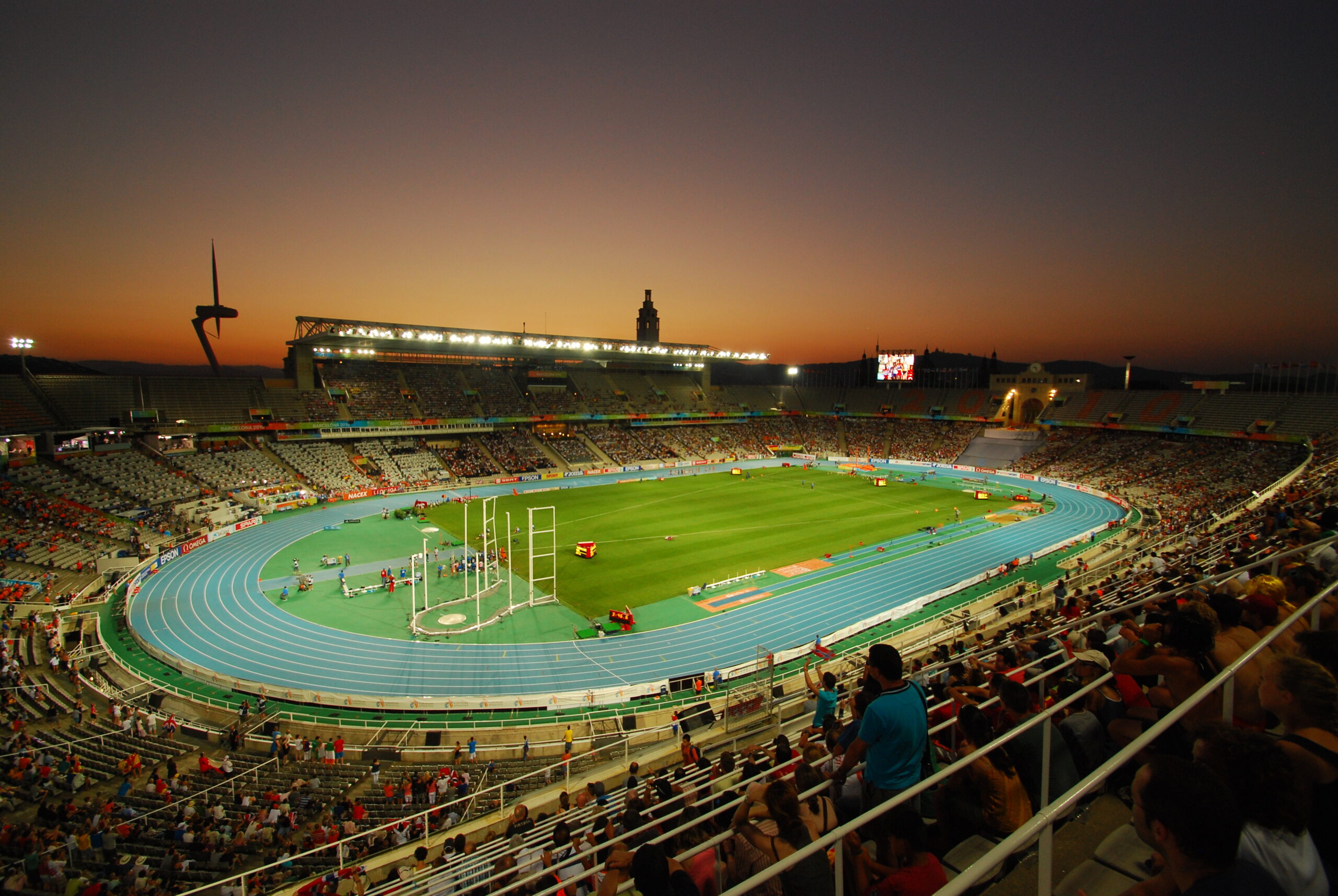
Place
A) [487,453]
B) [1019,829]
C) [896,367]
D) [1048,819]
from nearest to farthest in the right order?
[1048,819] < [1019,829] < [487,453] < [896,367]

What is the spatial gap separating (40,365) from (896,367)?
4409 inches

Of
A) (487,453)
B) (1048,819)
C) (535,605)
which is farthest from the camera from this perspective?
(487,453)

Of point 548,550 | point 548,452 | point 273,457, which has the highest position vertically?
point 273,457

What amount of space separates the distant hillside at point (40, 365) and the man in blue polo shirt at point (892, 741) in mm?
97049

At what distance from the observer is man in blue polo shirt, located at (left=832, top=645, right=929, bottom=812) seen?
14.4ft

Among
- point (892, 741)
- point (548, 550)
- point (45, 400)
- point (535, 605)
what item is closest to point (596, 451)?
point (548, 550)

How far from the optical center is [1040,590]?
24.0 metres

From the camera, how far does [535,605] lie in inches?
989

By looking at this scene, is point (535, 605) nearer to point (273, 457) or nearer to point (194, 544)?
point (194, 544)

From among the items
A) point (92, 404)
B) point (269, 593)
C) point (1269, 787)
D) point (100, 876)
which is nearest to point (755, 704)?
point (100, 876)

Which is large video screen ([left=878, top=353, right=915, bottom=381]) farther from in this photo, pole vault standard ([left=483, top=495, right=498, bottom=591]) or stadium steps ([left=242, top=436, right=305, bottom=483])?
stadium steps ([left=242, top=436, right=305, bottom=483])

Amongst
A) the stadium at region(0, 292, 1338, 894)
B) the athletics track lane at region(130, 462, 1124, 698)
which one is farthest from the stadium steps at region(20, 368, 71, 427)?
the athletics track lane at region(130, 462, 1124, 698)

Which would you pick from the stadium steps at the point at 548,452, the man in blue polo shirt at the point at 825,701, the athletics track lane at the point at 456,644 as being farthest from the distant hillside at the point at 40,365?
the man in blue polo shirt at the point at 825,701

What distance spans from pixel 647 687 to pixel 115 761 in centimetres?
1283
